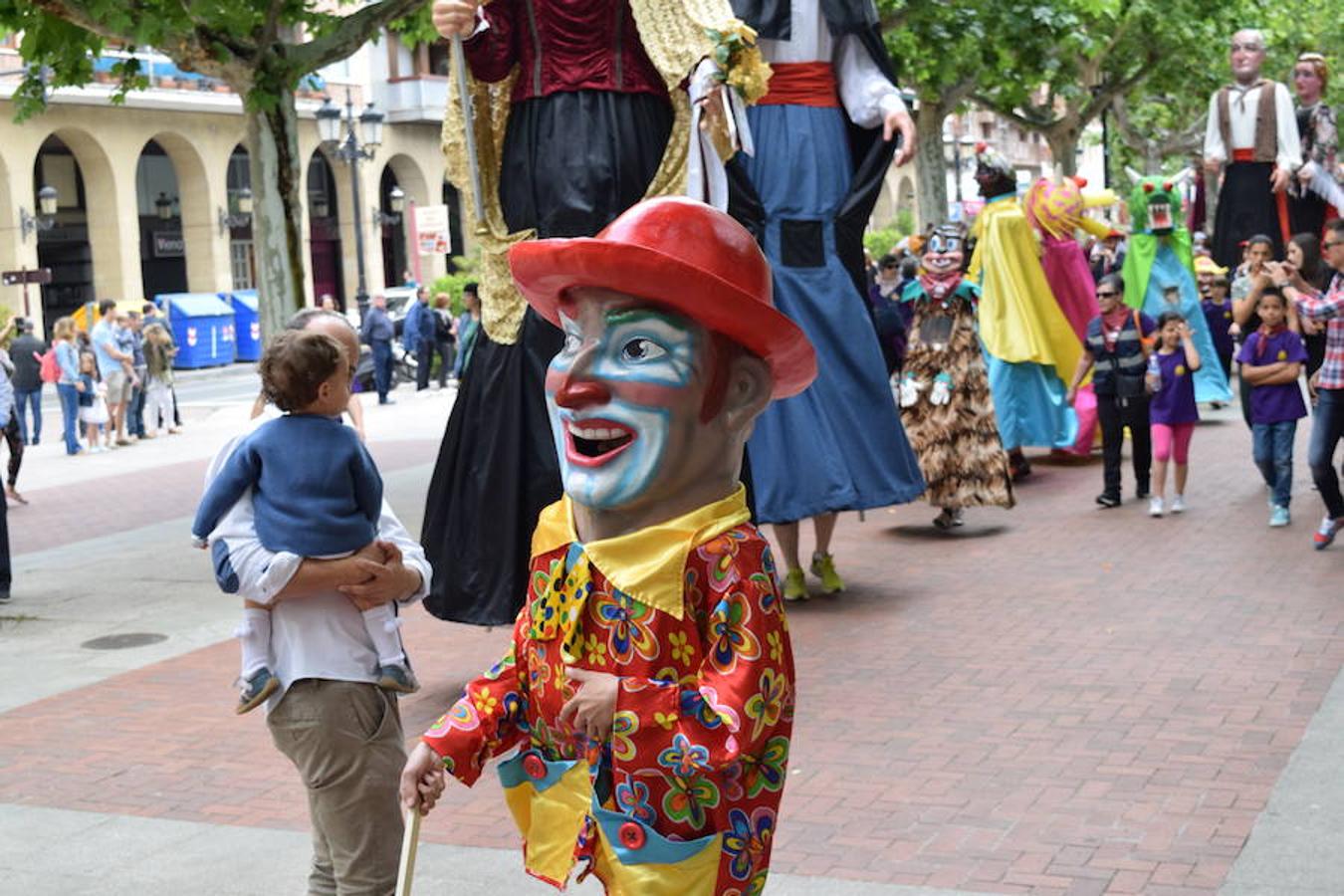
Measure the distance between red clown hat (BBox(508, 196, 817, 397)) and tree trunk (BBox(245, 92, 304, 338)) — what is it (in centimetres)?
923

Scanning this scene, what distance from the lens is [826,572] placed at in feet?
28.8

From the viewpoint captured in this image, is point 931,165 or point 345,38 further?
point 931,165

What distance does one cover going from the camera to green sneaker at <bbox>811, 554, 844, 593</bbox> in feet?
28.7

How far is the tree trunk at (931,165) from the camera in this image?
30594 mm

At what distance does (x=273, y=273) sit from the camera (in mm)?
12695

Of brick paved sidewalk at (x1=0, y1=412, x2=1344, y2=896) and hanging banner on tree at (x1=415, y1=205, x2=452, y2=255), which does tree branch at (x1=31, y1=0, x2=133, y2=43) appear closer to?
brick paved sidewalk at (x1=0, y1=412, x2=1344, y2=896)

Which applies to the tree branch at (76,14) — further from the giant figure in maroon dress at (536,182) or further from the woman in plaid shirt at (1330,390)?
the woman in plaid shirt at (1330,390)

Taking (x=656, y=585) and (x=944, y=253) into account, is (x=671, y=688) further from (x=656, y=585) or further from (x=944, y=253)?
(x=944, y=253)

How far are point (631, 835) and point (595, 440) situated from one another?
69 centimetres

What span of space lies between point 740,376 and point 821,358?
15.9ft

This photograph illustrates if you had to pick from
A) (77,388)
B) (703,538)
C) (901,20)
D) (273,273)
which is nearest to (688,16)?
(703,538)

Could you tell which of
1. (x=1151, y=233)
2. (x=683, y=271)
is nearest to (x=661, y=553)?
(x=683, y=271)

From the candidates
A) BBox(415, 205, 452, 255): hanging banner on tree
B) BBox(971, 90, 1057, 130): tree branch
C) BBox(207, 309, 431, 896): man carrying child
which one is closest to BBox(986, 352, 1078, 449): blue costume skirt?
BBox(207, 309, 431, 896): man carrying child

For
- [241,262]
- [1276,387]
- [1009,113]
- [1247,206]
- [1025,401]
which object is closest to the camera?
[1276,387]
